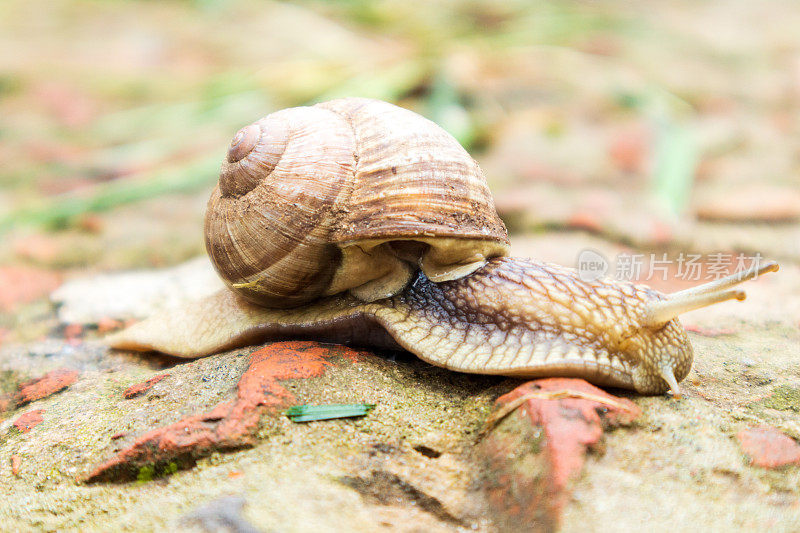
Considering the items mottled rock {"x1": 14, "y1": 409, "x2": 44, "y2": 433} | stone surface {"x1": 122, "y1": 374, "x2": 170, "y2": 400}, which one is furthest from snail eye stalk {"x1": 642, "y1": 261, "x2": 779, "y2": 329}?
mottled rock {"x1": 14, "y1": 409, "x2": 44, "y2": 433}

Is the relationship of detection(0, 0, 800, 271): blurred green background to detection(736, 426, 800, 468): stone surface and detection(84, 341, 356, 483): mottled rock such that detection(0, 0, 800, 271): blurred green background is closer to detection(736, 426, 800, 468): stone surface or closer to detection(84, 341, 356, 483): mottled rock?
detection(736, 426, 800, 468): stone surface

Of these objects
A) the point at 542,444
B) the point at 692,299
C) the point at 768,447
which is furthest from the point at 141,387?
the point at 768,447

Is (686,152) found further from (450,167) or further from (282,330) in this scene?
(282,330)

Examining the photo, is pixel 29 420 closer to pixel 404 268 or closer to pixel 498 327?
pixel 404 268

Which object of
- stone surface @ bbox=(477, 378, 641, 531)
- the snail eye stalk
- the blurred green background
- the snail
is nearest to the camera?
stone surface @ bbox=(477, 378, 641, 531)

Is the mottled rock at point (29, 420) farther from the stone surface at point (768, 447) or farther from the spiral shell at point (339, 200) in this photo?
the stone surface at point (768, 447)

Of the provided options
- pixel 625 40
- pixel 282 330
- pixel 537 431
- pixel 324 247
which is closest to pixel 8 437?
pixel 282 330

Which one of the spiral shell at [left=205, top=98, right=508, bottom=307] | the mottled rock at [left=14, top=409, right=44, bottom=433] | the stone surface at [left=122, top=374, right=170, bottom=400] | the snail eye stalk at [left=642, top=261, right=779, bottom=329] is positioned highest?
the spiral shell at [left=205, top=98, right=508, bottom=307]
